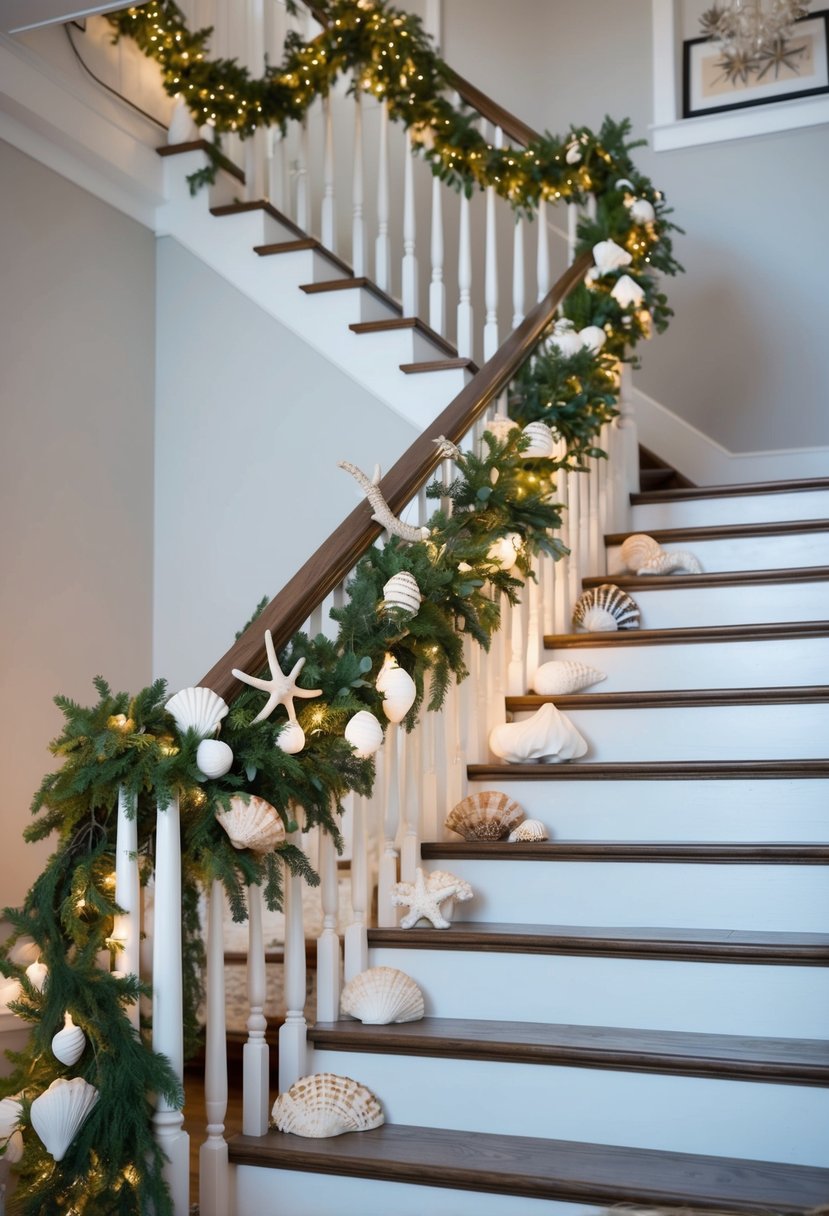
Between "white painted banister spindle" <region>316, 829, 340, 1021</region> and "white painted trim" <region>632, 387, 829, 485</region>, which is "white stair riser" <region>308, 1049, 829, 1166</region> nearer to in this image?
"white painted banister spindle" <region>316, 829, 340, 1021</region>

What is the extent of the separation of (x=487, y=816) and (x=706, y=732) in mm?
571

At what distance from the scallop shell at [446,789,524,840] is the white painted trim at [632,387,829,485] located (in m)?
3.03

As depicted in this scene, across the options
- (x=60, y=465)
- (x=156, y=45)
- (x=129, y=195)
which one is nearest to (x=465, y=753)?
(x=60, y=465)

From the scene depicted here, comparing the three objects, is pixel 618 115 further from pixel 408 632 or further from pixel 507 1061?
pixel 507 1061

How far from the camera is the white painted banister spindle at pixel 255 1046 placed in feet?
6.73

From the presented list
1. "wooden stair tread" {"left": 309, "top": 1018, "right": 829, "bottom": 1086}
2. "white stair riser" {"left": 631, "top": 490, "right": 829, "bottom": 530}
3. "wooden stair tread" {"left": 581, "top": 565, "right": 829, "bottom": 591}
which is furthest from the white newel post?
"white stair riser" {"left": 631, "top": 490, "right": 829, "bottom": 530}

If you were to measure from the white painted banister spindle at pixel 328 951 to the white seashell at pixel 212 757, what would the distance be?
444 mm

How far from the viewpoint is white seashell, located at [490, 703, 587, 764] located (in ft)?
9.10

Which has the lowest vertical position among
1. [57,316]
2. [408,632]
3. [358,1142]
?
[358,1142]

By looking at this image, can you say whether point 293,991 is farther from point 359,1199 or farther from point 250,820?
point 250,820

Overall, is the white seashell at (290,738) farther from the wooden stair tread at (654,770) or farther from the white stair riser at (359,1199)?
the wooden stair tread at (654,770)

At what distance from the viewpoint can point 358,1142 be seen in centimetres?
199

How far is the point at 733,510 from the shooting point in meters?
3.82

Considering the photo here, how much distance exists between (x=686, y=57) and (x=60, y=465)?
3.59 m
